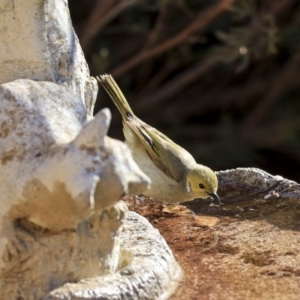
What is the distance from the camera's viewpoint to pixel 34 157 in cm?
309

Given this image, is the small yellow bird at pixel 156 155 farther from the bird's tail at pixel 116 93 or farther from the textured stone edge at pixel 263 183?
the textured stone edge at pixel 263 183

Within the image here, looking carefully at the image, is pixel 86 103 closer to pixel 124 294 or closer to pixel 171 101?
pixel 124 294

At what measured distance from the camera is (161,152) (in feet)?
19.9

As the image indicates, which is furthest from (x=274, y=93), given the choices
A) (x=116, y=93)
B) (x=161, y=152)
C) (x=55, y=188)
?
(x=55, y=188)

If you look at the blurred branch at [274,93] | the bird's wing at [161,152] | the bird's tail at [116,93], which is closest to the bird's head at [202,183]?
the bird's wing at [161,152]

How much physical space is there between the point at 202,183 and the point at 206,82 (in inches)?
109

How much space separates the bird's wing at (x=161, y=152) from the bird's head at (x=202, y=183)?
0.39 feet

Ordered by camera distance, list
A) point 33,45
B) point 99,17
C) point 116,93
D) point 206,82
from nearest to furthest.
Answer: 1. point 33,45
2. point 116,93
3. point 99,17
4. point 206,82

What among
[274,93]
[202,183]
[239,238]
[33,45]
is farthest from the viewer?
[274,93]

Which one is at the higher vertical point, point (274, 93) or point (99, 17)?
point (99, 17)

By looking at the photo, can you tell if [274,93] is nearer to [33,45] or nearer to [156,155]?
[156,155]

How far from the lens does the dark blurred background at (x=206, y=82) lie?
7535 mm

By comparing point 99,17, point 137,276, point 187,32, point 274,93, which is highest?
point 99,17

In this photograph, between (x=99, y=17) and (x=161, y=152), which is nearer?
(x=161, y=152)
